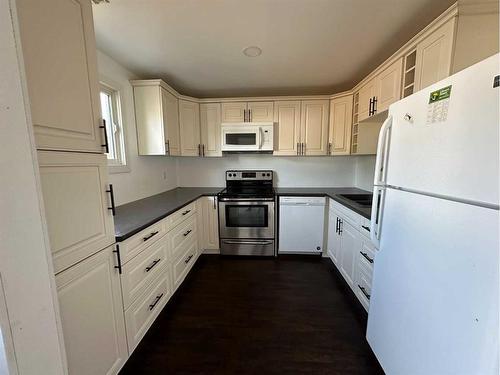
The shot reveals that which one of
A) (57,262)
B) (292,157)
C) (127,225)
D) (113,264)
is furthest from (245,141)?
(57,262)

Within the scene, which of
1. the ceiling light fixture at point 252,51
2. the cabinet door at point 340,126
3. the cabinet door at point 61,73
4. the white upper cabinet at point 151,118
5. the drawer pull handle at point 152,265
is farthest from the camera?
the cabinet door at point 340,126

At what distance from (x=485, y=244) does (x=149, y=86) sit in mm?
2954

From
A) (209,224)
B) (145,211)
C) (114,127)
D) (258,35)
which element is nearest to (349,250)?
(209,224)

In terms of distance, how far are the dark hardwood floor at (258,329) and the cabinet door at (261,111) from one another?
2.13 meters

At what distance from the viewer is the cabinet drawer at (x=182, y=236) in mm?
2059

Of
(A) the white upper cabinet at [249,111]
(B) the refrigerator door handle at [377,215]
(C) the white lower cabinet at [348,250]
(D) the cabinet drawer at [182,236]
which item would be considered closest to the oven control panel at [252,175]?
(A) the white upper cabinet at [249,111]

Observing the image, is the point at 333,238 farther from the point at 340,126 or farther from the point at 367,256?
the point at 340,126

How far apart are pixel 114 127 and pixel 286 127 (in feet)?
7.10

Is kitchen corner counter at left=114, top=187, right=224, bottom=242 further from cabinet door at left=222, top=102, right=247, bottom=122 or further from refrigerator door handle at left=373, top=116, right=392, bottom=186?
refrigerator door handle at left=373, top=116, right=392, bottom=186

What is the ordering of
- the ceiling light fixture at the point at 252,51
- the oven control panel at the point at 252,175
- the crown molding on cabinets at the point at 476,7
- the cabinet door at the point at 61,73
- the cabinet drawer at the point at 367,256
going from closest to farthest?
→ the cabinet door at the point at 61,73 → the crown molding on cabinets at the point at 476,7 → the cabinet drawer at the point at 367,256 → the ceiling light fixture at the point at 252,51 → the oven control panel at the point at 252,175

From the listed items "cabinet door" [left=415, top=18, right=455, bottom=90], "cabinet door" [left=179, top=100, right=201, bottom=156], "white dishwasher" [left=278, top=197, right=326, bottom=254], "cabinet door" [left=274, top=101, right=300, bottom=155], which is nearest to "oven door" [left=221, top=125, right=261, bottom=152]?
"cabinet door" [left=274, top=101, right=300, bottom=155]

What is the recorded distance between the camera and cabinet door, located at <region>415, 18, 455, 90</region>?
4.26 ft

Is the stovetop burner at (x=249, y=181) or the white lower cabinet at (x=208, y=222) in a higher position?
the stovetop burner at (x=249, y=181)

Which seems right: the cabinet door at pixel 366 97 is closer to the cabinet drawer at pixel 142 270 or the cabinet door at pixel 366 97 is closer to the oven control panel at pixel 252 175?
the oven control panel at pixel 252 175
